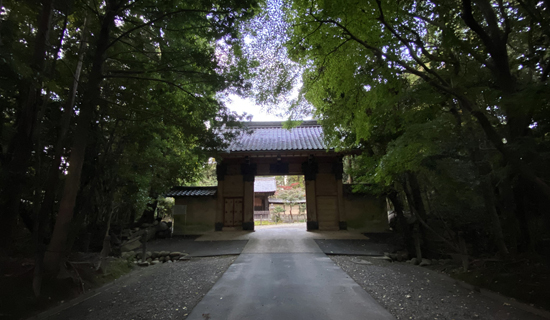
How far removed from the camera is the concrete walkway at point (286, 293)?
324 centimetres

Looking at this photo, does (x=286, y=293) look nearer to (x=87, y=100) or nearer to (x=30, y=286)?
(x=30, y=286)

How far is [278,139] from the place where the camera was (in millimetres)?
12641

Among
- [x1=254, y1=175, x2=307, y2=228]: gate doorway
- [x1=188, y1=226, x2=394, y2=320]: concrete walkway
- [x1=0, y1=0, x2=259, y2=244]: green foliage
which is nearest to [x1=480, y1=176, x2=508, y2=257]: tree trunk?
[x1=188, y1=226, x2=394, y2=320]: concrete walkway

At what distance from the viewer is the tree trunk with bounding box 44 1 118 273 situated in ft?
13.1

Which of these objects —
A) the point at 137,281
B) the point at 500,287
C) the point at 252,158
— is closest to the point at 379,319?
the point at 500,287

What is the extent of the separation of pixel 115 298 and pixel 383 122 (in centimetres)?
644

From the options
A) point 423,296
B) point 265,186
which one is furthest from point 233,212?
point 265,186

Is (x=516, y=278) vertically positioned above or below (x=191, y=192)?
below

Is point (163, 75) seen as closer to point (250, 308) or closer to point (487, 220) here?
point (250, 308)

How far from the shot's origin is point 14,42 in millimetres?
3410

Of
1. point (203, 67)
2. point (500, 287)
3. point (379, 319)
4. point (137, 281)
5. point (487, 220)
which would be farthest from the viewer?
point (487, 220)

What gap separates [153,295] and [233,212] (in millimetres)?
7699

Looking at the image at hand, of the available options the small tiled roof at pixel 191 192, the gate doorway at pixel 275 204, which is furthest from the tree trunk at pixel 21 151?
the gate doorway at pixel 275 204

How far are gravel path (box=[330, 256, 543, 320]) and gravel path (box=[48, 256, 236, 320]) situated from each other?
117 inches
